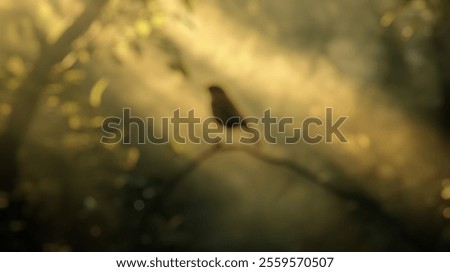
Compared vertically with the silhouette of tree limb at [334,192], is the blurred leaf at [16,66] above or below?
below

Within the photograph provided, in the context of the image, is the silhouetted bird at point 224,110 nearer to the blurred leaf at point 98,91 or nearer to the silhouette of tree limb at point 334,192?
the silhouette of tree limb at point 334,192

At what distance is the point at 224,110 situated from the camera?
115 cm

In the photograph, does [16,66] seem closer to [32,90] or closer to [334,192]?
[32,90]

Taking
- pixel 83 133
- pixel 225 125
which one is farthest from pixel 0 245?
pixel 225 125

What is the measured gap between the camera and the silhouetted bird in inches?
45.0

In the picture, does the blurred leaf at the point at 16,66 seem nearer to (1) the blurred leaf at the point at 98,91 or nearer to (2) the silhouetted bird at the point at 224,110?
(1) the blurred leaf at the point at 98,91

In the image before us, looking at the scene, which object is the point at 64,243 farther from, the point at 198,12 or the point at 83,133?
the point at 198,12

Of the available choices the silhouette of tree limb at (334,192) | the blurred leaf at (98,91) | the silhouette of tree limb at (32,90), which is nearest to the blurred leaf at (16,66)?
the silhouette of tree limb at (32,90)

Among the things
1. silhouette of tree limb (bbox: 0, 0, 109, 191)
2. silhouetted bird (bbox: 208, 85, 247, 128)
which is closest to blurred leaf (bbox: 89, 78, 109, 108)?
silhouette of tree limb (bbox: 0, 0, 109, 191)

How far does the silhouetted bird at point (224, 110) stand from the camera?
3.75 feet

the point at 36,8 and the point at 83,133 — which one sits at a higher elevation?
the point at 36,8

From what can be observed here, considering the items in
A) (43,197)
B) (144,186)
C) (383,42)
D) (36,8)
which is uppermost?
(383,42)

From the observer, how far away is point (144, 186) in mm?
1147

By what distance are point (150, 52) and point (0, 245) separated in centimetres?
55
